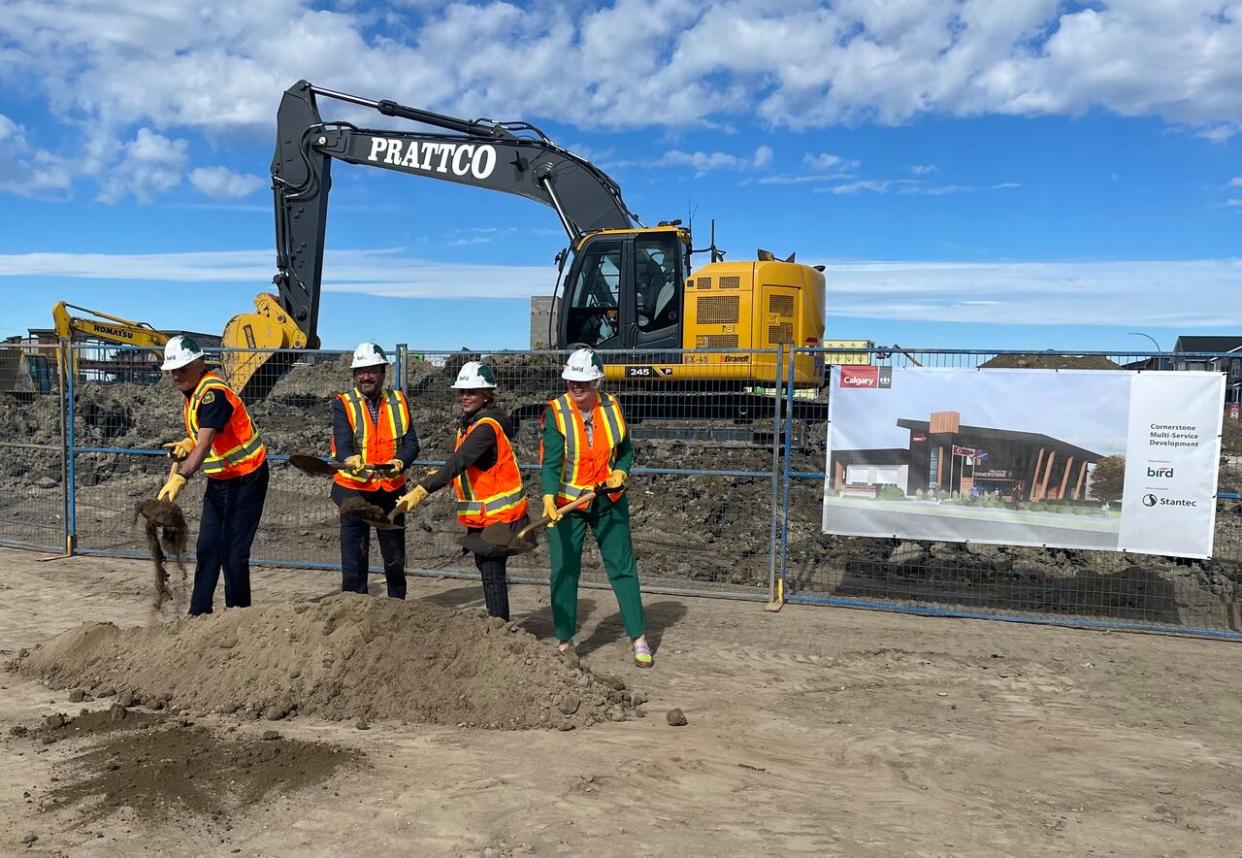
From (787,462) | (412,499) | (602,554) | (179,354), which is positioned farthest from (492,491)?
(787,462)

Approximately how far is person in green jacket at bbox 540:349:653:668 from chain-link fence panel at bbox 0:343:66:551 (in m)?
6.19

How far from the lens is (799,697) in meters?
5.48

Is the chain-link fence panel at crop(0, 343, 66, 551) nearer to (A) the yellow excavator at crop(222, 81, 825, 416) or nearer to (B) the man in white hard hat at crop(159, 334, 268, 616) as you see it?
(A) the yellow excavator at crop(222, 81, 825, 416)

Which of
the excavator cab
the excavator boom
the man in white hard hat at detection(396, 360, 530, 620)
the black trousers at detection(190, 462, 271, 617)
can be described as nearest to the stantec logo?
the man in white hard hat at detection(396, 360, 530, 620)

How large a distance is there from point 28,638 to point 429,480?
3.25 meters

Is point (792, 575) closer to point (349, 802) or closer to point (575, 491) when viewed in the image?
point (575, 491)

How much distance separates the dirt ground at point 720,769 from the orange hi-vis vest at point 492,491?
3.98 feet

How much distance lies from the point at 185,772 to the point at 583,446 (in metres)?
2.75

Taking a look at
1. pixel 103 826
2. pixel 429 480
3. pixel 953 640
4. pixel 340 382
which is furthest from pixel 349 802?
pixel 340 382

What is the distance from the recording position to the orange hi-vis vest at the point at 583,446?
5766mm

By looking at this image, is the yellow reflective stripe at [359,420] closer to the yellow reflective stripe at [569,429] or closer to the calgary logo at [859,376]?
the yellow reflective stripe at [569,429]

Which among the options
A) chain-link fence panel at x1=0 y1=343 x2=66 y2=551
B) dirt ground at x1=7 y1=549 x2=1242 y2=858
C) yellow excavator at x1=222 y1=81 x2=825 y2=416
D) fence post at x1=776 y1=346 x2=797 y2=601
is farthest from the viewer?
yellow excavator at x1=222 y1=81 x2=825 y2=416

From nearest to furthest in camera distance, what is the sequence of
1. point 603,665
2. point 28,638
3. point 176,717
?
point 176,717 → point 603,665 → point 28,638

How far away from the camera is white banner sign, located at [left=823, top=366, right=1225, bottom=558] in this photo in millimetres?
6746
